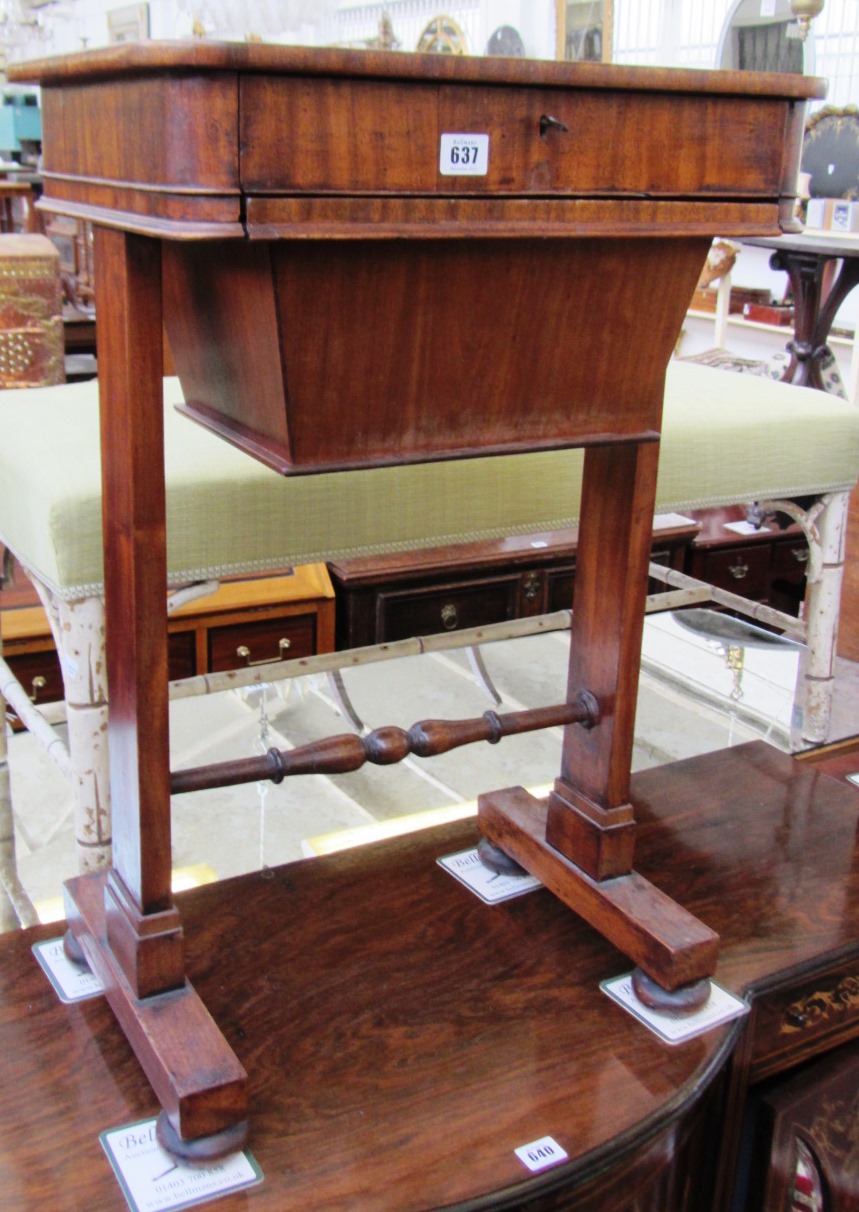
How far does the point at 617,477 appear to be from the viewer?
103cm

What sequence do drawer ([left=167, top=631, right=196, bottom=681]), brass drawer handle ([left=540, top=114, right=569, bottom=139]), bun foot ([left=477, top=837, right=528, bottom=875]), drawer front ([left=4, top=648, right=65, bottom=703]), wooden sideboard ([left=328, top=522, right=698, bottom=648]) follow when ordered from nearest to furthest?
brass drawer handle ([left=540, top=114, right=569, bottom=139]) < bun foot ([left=477, top=837, right=528, bottom=875]) < drawer front ([left=4, top=648, right=65, bottom=703]) < drawer ([left=167, top=631, right=196, bottom=681]) < wooden sideboard ([left=328, top=522, right=698, bottom=648])

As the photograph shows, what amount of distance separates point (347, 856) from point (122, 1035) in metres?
0.33

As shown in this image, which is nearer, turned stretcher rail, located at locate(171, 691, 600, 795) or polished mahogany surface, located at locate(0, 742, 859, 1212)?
polished mahogany surface, located at locate(0, 742, 859, 1212)

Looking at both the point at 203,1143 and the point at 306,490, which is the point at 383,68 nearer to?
the point at 306,490

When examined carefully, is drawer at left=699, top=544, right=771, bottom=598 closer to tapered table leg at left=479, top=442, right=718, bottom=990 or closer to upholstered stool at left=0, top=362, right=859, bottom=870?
upholstered stool at left=0, top=362, right=859, bottom=870

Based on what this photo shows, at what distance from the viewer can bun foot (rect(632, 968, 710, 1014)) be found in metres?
1.00

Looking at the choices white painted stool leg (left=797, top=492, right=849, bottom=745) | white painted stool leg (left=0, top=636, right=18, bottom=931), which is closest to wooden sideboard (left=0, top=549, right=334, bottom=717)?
white painted stool leg (left=0, top=636, right=18, bottom=931)

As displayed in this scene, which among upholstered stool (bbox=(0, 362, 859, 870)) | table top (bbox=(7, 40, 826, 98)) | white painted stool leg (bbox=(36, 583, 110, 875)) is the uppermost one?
table top (bbox=(7, 40, 826, 98))

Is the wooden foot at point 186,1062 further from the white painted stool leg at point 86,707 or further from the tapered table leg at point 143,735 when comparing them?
the white painted stool leg at point 86,707

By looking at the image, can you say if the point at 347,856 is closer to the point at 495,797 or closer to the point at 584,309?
the point at 495,797

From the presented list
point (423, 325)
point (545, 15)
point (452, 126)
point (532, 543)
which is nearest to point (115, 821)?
point (423, 325)

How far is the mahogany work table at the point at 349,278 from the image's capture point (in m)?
0.70

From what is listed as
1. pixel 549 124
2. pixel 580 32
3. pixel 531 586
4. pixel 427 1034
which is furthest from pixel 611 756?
pixel 531 586

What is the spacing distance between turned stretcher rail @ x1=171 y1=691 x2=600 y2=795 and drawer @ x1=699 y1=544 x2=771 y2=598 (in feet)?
7.30
